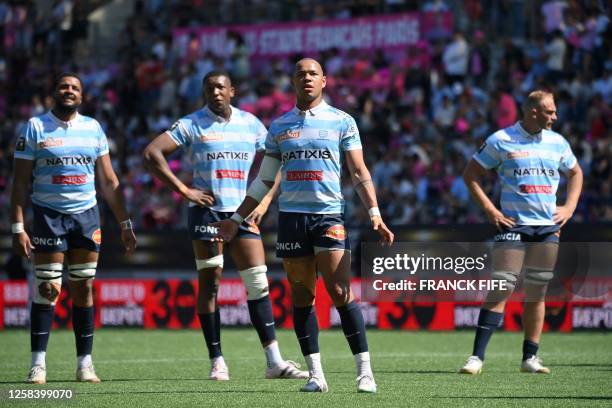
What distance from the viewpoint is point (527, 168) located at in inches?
439

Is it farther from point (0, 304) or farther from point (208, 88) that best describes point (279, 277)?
point (208, 88)

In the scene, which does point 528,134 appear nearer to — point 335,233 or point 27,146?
point 335,233

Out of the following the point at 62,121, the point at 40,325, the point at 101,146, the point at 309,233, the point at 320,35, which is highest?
the point at 320,35

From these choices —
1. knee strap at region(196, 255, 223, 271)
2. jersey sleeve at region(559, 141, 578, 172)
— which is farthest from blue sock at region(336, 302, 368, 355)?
jersey sleeve at region(559, 141, 578, 172)

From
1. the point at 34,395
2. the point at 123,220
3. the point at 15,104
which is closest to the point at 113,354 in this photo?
the point at 123,220

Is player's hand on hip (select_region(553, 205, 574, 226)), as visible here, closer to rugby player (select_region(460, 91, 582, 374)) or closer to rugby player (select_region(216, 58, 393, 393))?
rugby player (select_region(460, 91, 582, 374))

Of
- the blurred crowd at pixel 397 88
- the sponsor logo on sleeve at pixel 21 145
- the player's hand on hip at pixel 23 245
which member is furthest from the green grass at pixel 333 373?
the blurred crowd at pixel 397 88

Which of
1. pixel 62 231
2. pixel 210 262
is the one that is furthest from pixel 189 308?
pixel 62 231

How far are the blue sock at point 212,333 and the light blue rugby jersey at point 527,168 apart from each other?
9.14ft

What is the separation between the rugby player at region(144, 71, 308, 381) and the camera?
1060cm

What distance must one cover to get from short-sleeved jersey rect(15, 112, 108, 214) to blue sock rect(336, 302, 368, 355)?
2756 millimetres

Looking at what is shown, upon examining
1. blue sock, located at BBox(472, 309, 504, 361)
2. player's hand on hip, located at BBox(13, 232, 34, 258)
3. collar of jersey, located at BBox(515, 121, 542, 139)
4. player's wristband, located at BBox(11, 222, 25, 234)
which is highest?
collar of jersey, located at BBox(515, 121, 542, 139)

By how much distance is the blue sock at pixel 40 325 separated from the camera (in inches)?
413

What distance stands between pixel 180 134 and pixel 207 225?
81 centimetres
